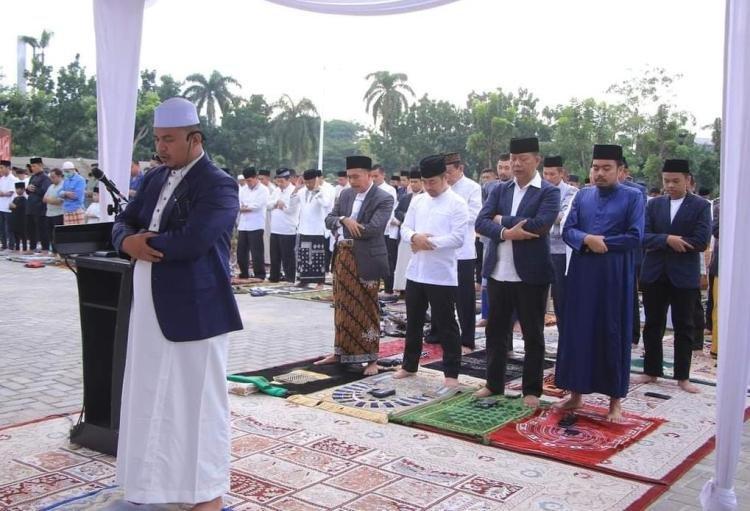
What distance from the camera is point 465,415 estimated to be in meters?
5.25

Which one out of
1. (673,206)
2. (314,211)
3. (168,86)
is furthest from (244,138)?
(673,206)

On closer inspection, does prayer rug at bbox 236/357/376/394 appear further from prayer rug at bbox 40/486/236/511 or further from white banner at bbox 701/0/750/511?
white banner at bbox 701/0/750/511

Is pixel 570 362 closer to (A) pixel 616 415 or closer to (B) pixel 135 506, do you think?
(A) pixel 616 415

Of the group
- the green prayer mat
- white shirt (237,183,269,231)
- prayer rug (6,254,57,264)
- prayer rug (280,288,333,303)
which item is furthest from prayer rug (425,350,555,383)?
prayer rug (6,254,57,264)

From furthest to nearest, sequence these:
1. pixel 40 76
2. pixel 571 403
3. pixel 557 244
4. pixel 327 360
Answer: pixel 40 76
pixel 557 244
pixel 327 360
pixel 571 403

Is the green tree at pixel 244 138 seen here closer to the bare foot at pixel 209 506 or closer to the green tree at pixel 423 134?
the green tree at pixel 423 134

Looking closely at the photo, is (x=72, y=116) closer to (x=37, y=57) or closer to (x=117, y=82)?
(x=37, y=57)

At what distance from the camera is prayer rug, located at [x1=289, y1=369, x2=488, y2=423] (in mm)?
5371

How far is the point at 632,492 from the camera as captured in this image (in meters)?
3.93

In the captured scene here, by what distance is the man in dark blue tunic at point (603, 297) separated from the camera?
5172 millimetres

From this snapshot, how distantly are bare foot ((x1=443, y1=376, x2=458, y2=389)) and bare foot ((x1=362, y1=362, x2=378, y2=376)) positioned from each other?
0.75m

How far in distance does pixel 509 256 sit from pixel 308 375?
198 centimetres

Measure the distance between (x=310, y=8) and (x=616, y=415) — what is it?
3.71 meters

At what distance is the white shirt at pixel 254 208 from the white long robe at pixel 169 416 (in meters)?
9.65
